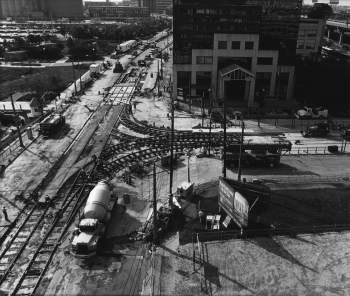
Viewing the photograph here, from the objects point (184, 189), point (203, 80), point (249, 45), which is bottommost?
point (184, 189)

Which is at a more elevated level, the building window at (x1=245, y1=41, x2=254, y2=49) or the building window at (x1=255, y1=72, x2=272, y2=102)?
the building window at (x1=245, y1=41, x2=254, y2=49)

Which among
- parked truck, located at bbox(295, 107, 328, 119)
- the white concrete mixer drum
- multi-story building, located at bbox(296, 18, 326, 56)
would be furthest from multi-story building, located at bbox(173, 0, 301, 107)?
multi-story building, located at bbox(296, 18, 326, 56)

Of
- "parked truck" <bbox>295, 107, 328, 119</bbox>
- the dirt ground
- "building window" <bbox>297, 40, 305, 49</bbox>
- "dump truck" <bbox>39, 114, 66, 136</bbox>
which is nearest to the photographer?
the dirt ground

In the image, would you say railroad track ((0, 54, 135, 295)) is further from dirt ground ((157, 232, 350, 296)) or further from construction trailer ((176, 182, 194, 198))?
dirt ground ((157, 232, 350, 296))

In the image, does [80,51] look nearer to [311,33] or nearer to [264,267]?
[311,33]

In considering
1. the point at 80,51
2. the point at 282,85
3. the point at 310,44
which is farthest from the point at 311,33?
the point at 80,51

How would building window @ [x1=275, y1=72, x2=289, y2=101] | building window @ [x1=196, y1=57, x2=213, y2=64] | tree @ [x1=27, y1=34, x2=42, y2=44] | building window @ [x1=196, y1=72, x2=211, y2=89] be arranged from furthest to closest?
tree @ [x1=27, y1=34, x2=42, y2=44]
building window @ [x1=275, y1=72, x2=289, y2=101]
building window @ [x1=196, y1=72, x2=211, y2=89]
building window @ [x1=196, y1=57, x2=213, y2=64]

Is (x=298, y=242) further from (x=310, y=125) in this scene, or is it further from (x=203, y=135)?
(x=310, y=125)

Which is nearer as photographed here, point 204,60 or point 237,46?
point 237,46

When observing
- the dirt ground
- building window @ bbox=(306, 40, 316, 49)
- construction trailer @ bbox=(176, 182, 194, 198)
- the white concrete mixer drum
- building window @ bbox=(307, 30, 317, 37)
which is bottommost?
the dirt ground
